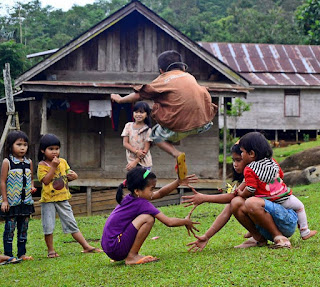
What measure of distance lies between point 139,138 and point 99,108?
6.35 m

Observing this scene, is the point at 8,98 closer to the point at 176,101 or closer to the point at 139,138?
the point at 139,138

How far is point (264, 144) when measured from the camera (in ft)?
19.3

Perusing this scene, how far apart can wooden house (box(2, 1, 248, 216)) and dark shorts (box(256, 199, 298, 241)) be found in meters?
9.57

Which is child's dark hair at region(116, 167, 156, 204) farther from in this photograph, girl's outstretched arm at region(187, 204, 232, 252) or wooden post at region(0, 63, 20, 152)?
wooden post at region(0, 63, 20, 152)

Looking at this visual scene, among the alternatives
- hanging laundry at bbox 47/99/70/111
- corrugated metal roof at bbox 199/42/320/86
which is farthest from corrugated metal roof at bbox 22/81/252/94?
corrugated metal roof at bbox 199/42/320/86

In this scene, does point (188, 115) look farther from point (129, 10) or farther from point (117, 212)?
point (129, 10)

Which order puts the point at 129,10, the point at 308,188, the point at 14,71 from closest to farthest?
the point at 308,188 → the point at 129,10 → the point at 14,71

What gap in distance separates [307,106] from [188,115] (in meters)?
22.9

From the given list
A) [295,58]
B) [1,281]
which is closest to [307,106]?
[295,58]

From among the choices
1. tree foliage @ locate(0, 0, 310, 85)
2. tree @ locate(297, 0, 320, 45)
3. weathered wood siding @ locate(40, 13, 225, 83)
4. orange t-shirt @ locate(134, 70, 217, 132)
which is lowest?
orange t-shirt @ locate(134, 70, 217, 132)

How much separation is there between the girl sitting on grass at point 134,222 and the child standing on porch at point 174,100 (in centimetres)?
77

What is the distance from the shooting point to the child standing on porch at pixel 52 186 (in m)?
7.14

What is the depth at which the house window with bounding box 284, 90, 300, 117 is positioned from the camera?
28344 millimetres

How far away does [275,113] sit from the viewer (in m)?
28.5
